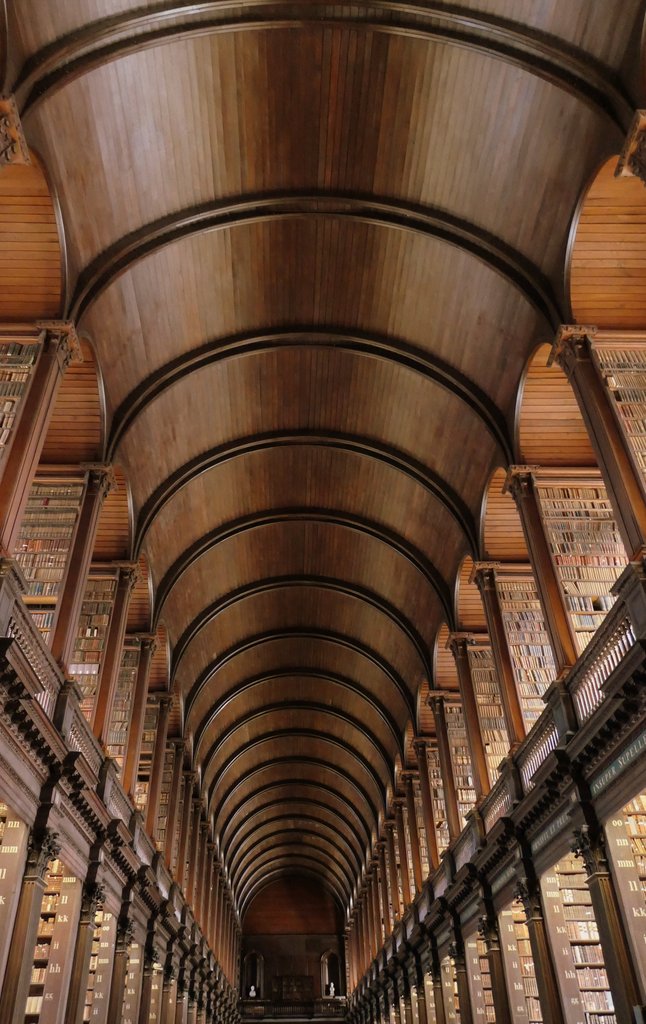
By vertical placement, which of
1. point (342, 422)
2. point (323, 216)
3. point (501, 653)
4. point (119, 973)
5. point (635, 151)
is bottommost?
point (119, 973)

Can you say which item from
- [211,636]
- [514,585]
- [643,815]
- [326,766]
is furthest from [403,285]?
[326,766]

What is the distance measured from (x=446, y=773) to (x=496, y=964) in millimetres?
4776

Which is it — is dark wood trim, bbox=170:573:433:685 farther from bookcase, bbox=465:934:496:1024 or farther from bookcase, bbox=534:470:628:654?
bookcase, bbox=534:470:628:654

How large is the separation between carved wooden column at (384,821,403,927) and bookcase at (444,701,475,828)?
780 centimetres

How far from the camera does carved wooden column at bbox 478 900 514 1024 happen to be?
1129 centimetres

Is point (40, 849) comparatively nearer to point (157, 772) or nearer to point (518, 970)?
point (518, 970)

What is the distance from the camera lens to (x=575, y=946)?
10656 mm

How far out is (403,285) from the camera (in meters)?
12.8

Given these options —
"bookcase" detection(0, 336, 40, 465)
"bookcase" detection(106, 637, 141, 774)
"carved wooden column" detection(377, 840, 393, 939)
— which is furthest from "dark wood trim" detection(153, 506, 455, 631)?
"carved wooden column" detection(377, 840, 393, 939)

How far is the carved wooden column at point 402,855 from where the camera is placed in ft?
70.1

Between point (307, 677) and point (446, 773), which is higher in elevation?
point (307, 677)

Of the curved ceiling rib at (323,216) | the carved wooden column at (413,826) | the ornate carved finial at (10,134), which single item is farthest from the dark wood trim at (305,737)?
the ornate carved finial at (10,134)

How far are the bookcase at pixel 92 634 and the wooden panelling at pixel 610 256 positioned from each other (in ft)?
27.0

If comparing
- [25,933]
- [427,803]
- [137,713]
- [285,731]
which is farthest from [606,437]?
[285,731]
